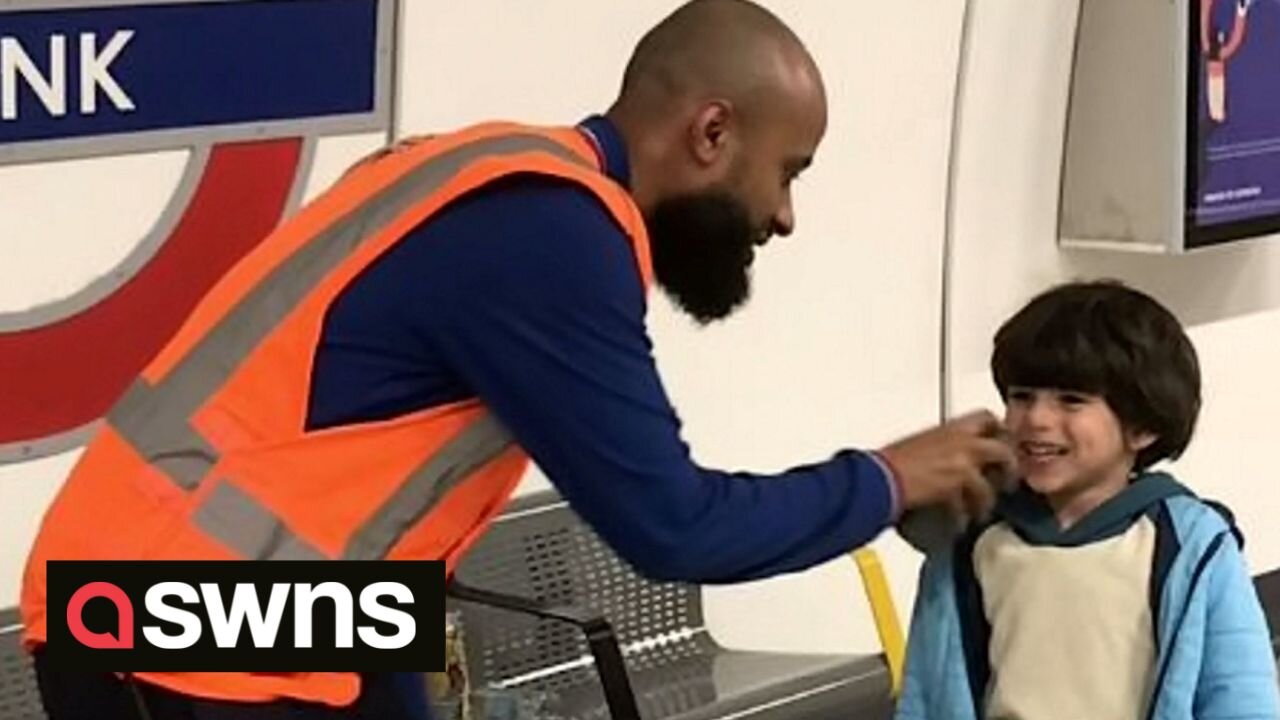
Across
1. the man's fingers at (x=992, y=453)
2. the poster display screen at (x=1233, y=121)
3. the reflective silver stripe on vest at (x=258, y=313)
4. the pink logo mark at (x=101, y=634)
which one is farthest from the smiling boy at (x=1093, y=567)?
the poster display screen at (x=1233, y=121)

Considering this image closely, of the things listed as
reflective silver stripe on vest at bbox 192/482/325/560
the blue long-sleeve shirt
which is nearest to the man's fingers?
the blue long-sleeve shirt

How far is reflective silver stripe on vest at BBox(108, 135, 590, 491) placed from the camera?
2.52 m

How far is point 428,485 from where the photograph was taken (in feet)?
8.34

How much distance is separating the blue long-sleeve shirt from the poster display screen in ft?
9.89

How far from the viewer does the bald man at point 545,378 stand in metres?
2.46

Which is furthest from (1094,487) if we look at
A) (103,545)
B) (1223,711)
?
(103,545)

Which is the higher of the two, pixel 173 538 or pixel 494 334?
pixel 494 334

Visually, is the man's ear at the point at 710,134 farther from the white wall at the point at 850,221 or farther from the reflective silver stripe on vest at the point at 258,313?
the white wall at the point at 850,221

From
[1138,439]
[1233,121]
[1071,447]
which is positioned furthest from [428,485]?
[1233,121]

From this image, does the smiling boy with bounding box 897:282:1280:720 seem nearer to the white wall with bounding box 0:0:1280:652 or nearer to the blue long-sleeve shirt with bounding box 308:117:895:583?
the blue long-sleeve shirt with bounding box 308:117:895:583

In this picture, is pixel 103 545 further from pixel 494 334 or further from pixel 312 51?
pixel 312 51

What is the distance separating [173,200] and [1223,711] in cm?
166

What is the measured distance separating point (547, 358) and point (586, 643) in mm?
1732

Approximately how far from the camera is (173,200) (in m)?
3.77
